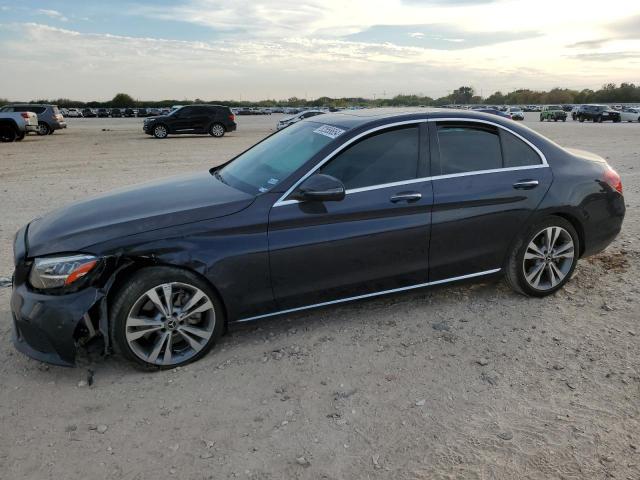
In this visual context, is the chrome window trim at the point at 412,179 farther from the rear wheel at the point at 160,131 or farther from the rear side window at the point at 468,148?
the rear wheel at the point at 160,131

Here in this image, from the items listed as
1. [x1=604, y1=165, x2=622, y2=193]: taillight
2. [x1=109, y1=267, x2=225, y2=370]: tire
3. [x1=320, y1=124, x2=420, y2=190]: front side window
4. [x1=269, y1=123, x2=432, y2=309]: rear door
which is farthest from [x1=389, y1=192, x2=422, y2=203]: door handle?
[x1=604, y1=165, x2=622, y2=193]: taillight

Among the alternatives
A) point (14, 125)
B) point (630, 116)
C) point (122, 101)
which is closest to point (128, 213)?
point (14, 125)

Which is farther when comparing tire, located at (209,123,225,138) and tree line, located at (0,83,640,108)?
tree line, located at (0,83,640,108)

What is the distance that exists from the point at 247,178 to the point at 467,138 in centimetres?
177

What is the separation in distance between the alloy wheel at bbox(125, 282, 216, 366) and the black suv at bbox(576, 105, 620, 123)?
161 feet

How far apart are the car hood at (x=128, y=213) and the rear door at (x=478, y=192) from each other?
4.88 feet

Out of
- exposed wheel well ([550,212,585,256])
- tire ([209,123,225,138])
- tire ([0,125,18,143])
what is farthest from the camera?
tire ([209,123,225,138])

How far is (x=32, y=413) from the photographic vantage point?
9.95 feet

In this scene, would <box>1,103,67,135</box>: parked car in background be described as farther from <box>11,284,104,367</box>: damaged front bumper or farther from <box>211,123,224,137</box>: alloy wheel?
<box>11,284,104,367</box>: damaged front bumper

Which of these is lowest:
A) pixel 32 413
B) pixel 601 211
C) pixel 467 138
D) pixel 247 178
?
pixel 32 413

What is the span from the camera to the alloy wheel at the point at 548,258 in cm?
440

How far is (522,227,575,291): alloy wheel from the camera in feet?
14.4

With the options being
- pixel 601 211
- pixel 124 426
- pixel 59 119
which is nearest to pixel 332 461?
pixel 124 426

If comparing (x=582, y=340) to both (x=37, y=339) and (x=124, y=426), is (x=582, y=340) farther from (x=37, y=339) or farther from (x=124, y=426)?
(x=37, y=339)
